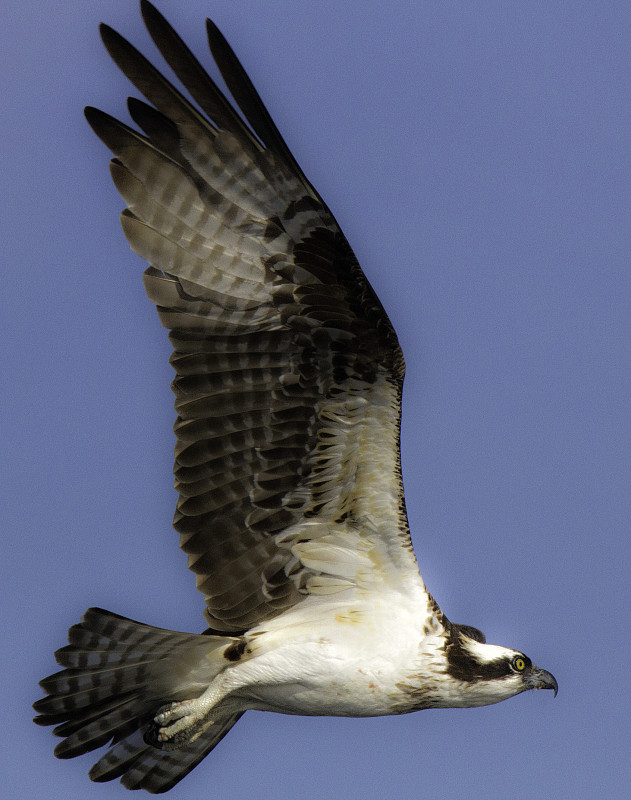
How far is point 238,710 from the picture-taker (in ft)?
27.9

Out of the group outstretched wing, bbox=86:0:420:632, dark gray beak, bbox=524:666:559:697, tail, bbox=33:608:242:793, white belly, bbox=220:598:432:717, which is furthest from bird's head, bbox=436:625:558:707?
tail, bbox=33:608:242:793

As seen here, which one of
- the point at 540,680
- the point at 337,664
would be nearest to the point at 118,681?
the point at 337,664

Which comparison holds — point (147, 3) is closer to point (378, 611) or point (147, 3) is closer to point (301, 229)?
point (301, 229)

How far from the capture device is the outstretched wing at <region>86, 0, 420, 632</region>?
763 cm

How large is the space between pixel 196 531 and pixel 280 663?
105cm

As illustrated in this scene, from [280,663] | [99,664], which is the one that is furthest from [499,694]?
[99,664]

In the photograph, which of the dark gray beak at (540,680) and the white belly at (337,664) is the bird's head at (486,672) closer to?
the dark gray beak at (540,680)

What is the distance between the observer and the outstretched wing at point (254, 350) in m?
7.63

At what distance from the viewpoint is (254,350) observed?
7.92 metres

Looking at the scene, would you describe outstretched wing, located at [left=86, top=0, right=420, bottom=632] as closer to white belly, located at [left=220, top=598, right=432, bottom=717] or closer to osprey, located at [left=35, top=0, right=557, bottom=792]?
osprey, located at [left=35, top=0, right=557, bottom=792]

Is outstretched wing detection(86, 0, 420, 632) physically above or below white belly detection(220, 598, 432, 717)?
above

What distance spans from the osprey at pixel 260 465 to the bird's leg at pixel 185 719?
0.05ft

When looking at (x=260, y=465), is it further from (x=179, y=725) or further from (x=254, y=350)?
(x=179, y=725)

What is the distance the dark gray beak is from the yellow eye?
71mm
